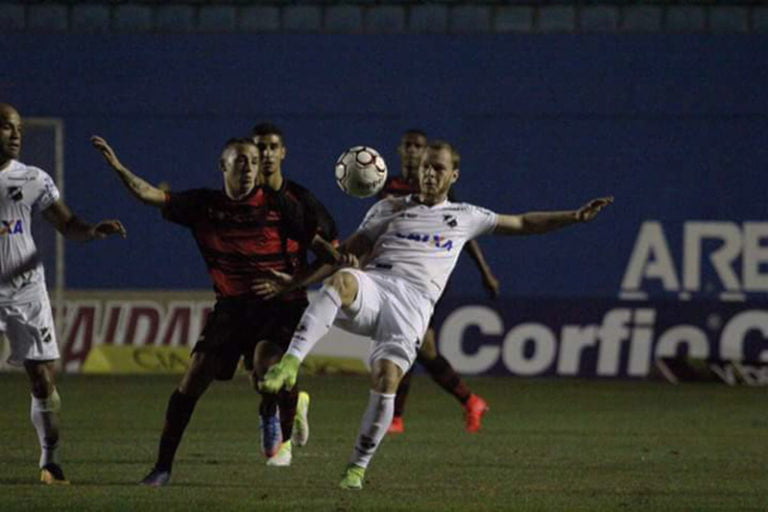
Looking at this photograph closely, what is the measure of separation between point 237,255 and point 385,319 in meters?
1.12

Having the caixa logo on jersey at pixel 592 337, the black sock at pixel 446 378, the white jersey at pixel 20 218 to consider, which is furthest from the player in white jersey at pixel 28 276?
the caixa logo on jersey at pixel 592 337

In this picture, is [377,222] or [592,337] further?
[592,337]

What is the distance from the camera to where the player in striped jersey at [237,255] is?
10.1 meters

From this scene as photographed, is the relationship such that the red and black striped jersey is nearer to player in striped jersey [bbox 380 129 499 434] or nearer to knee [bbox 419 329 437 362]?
player in striped jersey [bbox 380 129 499 434]

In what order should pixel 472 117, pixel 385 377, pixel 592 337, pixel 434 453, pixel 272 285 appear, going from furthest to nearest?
pixel 472 117 < pixel 592 337 < pixel 434 453 < pixel 272 285 < pixel 385 377

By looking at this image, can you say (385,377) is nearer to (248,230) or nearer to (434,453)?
(248,230)

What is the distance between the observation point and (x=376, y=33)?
70.9 ft

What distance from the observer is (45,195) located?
9883 millimetres

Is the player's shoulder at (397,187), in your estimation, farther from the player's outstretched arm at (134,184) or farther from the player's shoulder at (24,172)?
the player's shoulder at (24,172)

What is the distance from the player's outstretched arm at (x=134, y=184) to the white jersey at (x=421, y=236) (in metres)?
1.19

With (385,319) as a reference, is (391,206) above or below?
above

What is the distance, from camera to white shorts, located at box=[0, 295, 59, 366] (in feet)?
32.2

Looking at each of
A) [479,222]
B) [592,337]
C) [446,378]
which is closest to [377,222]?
[479,222]

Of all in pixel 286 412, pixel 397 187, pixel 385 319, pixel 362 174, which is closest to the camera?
pixel 385 319
